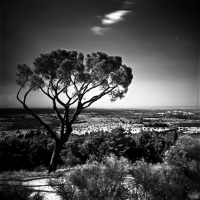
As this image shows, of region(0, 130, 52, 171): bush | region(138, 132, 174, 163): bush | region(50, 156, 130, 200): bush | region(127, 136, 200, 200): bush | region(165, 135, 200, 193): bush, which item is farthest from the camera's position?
region(138, 132, 174, 163): bush

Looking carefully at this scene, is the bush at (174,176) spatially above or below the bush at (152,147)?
above

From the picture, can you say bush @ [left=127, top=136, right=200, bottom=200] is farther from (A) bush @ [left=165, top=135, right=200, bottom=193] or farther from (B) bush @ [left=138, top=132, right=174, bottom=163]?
(B) bush @ [left=138, top=132, right=174, bottom=163]

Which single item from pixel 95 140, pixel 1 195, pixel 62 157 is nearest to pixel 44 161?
pixel 62 157

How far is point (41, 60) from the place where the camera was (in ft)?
21.8

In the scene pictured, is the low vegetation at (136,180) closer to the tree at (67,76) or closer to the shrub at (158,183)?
the shrub at (158,183)

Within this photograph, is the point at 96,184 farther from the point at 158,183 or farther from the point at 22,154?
the point at 22,154

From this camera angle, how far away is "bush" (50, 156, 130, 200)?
3107 millimetres

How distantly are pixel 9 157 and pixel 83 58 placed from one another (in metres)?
10.3

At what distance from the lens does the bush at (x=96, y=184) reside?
3.11 m

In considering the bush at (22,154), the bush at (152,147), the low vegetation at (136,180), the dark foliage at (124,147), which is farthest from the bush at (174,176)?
the bush at (22,154)

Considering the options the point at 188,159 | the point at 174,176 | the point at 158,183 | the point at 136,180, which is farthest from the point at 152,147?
the point at 158,183

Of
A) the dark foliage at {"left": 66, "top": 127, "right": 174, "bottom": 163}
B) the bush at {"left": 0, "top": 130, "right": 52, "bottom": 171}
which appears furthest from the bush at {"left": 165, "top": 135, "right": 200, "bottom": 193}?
the bush at {"left": 0, "top": 130, "right": 52, "bottom": 171}

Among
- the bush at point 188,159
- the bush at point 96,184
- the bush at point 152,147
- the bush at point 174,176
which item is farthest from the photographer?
the bush at point 152,147

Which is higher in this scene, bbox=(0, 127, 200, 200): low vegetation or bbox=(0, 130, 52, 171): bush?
bbox=(0, 127, 200, 200): low vegetation
